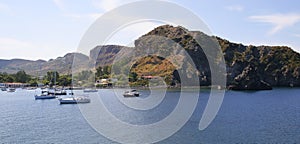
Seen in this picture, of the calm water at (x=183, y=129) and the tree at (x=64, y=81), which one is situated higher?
the tree at (x=64, y=81)

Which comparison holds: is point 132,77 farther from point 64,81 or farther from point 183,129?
point 183,129

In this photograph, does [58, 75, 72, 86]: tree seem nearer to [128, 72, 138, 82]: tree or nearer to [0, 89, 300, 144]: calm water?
[128, 72, 138, 82]: tree

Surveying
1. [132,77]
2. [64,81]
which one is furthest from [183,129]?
[64,81]

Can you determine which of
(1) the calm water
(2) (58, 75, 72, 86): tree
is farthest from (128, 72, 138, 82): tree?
(1) the calm water

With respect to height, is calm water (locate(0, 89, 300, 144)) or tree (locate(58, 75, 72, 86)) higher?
tree (locate(58, 75, 72, 86))

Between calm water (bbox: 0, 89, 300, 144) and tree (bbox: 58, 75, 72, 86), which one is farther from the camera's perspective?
tree (bbox: 58, 75, 72, 86)

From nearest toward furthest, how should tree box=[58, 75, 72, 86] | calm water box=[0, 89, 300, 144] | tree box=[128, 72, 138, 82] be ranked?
calm water box=[0, 89, 300, 144] → tree box=[128, 72, 138, 82] → tree box=[58, 75, 72, 86]

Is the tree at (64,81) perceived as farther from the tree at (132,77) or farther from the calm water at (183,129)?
the calm water at (183,129)

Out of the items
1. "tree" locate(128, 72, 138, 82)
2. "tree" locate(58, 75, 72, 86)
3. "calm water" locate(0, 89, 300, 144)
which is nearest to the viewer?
"calm water" locate(0, 89, 300, 144)

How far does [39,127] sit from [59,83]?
144 metres

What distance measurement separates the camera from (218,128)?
4766 cm

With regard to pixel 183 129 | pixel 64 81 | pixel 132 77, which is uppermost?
pixel 132 77

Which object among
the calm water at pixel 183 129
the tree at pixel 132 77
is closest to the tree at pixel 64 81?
the tree at pixel 132 77

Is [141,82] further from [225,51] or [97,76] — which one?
[225,51]
